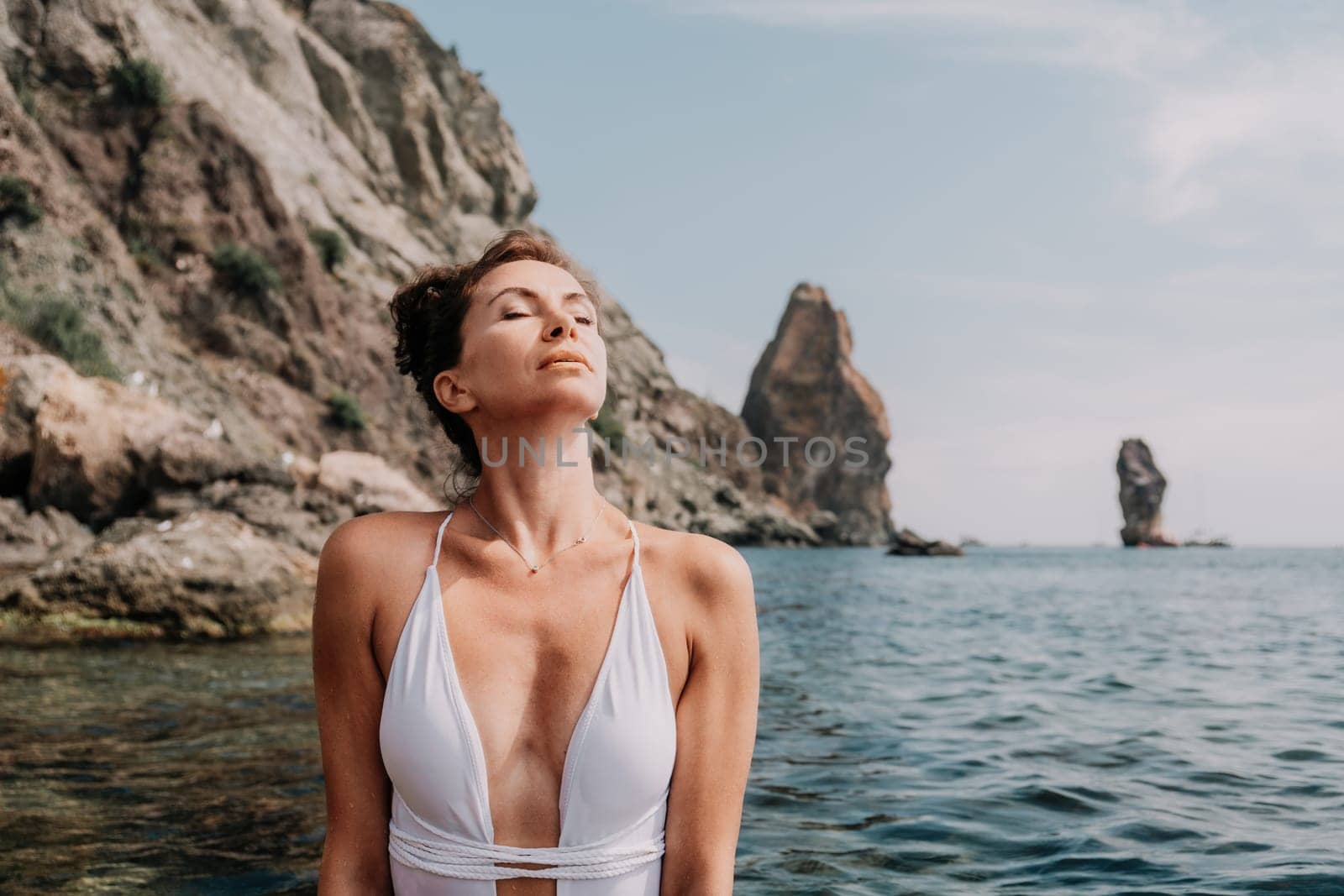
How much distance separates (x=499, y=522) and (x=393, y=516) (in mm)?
227

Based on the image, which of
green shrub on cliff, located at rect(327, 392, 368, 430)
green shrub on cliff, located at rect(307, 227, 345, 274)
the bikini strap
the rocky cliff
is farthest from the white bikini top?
green shrub on cliff, located at rect(307, 227, 345, 274)

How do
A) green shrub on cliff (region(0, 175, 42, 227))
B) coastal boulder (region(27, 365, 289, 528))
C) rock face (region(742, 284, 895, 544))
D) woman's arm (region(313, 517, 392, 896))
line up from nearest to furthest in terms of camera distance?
1. woman's arm (region(313, 517, 392, 896))
2. coastal boulder (region(27, 365, 289, 528))
3. green shrub on cliff (region(0, 175, 42, 227))
4. rock face (region(742, 284, 895, 544))

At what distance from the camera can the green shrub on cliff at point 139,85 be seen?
25156 millimetres

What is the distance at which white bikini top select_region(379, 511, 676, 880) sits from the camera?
6.16ft

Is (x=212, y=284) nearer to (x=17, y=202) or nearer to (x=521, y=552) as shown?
(x=17, y=202)

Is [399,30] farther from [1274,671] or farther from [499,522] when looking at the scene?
[499,522]

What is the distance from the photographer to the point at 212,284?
80.5ft

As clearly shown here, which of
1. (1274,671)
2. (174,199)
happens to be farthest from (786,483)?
(1274,671)

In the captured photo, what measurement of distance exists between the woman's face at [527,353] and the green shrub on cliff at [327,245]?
31.7 metres

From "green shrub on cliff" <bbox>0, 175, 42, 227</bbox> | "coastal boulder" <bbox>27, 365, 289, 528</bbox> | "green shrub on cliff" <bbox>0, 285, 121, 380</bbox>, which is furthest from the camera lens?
"green shrub on cliff" <bbox>0, 175, 42, 227</bbox>

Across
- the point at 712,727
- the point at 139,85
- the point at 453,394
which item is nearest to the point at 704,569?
the point at 712,727

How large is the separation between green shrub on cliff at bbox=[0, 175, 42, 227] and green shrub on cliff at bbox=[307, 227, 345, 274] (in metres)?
11.7

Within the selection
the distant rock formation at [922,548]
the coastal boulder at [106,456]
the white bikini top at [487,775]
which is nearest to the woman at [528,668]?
the white bikini top at [487,775]

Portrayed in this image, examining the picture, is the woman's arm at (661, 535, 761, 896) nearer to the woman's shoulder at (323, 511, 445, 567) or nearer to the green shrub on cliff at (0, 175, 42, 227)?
the woman's shoulder at (323, 511, 445, 567)
